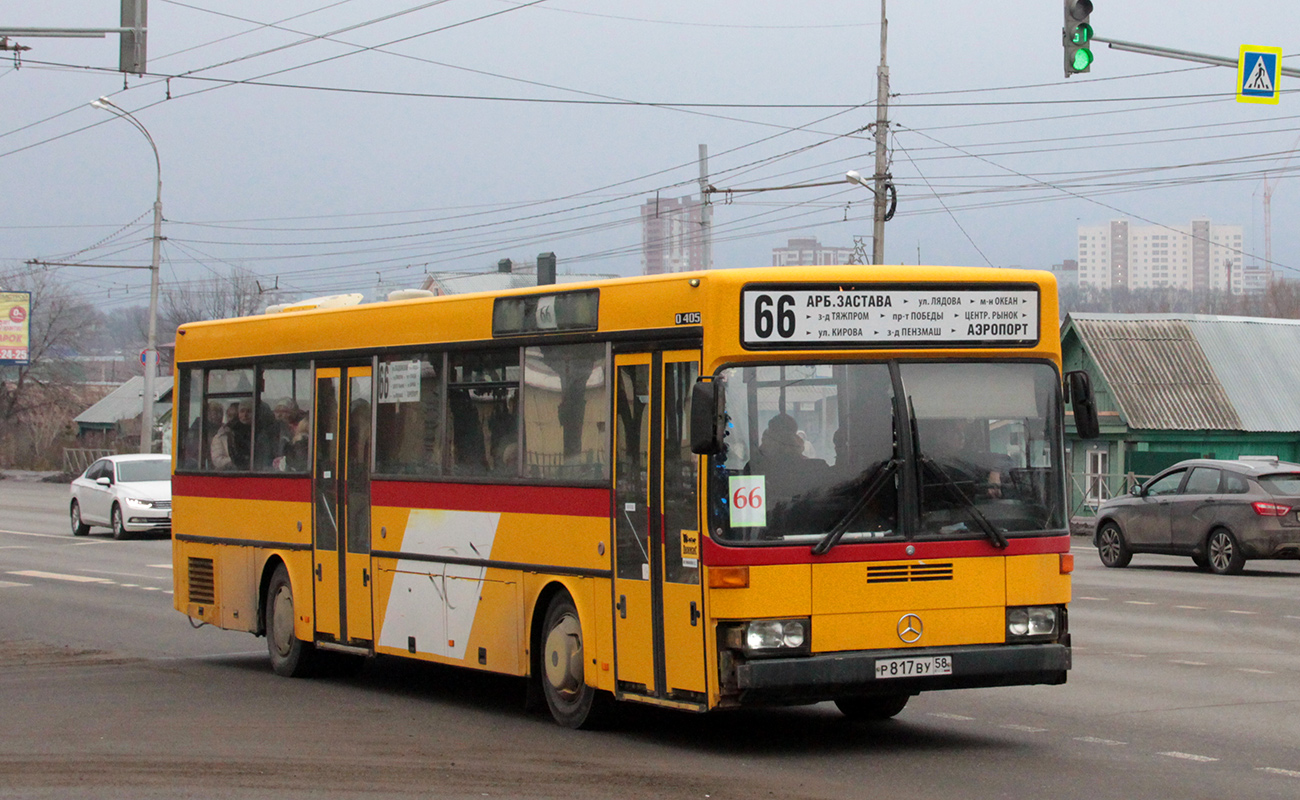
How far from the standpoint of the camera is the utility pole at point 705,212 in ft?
110

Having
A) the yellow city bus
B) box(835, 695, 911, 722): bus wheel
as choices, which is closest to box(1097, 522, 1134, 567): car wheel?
box(835, 695, 911, 722): bus wheel

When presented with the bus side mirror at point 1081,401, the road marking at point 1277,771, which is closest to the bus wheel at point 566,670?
the bus side mirror at point 1081,401

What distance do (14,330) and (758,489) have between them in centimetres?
7835

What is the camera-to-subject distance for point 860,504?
29.6 feet

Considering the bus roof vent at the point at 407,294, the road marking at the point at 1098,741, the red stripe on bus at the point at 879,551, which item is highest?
the bus roof vent at the point at 407,294

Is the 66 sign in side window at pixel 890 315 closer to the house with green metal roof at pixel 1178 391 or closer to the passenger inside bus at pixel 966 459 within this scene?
the passenger inside bus at pixel 966 459

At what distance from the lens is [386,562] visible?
39.7 feet

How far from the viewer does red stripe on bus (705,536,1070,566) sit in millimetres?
8844

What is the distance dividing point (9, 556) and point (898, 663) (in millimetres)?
22039

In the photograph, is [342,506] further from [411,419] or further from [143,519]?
[143,519]

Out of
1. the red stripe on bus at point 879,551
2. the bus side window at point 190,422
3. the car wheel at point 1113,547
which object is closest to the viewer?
the red stripe on bus at point 879,551

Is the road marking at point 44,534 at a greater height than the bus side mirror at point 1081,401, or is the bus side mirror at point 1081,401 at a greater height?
the bus side mirror at point 1081,401

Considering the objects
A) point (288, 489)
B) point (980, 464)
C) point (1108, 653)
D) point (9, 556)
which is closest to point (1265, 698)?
point (1108, 653)

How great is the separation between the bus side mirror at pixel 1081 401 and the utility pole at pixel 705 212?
18.4m
